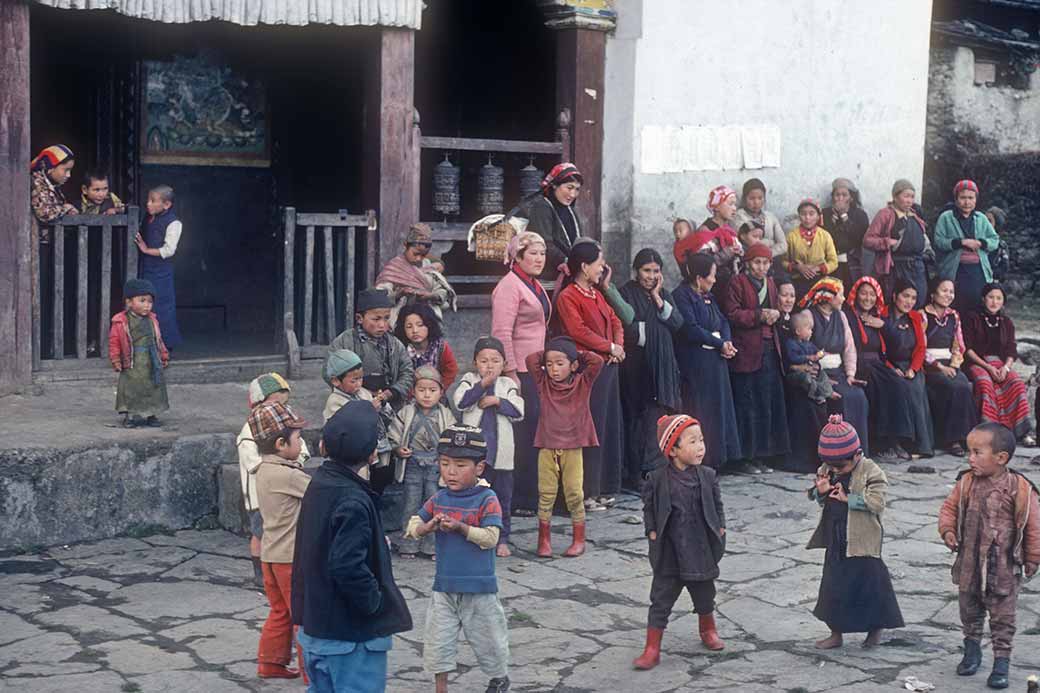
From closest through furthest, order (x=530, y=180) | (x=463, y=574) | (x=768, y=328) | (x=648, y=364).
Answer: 1. (x=463, y=574)
2. (x=648, y=364)
3. (x=768, y=328)
4. (x=530, y=180)

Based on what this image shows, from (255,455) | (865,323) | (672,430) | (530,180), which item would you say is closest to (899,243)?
(865,323)

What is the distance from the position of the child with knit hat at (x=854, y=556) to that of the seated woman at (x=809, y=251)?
195 inches

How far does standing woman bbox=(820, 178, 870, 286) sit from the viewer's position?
40.7ft

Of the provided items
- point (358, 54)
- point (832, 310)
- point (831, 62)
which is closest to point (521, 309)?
point (832, 310)

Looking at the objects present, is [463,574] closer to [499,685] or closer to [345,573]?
[499,685]

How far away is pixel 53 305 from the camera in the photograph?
9.87 metres

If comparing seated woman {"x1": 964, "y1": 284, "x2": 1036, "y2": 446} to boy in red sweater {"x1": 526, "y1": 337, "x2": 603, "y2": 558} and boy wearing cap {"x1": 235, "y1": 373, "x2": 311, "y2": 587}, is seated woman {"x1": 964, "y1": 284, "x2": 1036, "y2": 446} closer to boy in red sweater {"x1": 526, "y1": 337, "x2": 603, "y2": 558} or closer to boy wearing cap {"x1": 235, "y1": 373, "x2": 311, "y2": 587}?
boy in red sweater {"x1": 526, "y1": 337, "x2": 603, "y2": 558}

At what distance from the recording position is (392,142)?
35.2 feet

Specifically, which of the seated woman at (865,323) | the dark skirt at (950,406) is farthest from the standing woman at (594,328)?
the dark skirt at (950,406)

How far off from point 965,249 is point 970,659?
6.64m

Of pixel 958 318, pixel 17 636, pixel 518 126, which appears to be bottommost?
pixel 17 636

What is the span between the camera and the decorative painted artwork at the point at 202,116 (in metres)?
12.3

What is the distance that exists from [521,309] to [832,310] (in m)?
3.10

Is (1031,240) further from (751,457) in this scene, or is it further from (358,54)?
(358,54)
